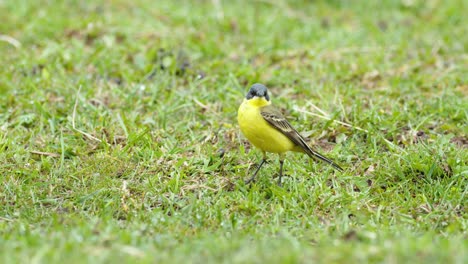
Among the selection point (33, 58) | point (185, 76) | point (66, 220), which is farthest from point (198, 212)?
point (33, 58)

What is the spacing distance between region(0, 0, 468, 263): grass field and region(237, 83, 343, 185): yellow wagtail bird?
351 mm

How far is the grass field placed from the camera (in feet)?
17.1

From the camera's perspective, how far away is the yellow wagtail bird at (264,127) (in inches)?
253

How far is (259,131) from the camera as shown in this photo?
6395 millimetres

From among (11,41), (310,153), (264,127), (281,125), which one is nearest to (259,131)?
(264,127)

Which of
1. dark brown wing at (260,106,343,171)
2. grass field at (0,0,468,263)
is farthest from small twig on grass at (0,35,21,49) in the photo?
dark brown wing at (260,106,343,171)

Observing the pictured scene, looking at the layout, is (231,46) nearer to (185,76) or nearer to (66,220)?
(185,76)

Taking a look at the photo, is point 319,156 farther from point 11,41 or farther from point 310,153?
point 11,41

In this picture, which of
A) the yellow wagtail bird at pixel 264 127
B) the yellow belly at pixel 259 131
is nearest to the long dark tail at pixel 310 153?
the yellow wagtail bird at pixel 264 127

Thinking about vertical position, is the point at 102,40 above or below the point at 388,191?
above

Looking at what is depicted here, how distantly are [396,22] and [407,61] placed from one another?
1884 mm

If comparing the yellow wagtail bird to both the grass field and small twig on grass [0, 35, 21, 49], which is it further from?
small twig on grass [0, 35, 21, 49]

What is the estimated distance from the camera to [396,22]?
11.3 meters

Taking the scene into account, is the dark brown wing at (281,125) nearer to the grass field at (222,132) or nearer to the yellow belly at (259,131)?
the yellow belly at (259,131)
